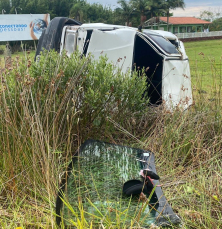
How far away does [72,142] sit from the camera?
3.40 m

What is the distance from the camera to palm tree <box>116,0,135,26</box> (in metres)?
62.2

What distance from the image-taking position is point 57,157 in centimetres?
304

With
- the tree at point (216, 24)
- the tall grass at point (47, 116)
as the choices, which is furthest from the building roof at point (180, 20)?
the tall grass at point (47, 116)

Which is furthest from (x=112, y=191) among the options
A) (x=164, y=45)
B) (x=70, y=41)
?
(x=70, y=41)

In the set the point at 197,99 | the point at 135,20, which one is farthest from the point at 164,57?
the point at 135,20

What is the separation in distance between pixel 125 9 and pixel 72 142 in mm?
62570

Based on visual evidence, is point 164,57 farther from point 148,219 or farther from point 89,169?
point 148,219

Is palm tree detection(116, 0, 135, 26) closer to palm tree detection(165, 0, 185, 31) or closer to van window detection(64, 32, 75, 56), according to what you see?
palm tree detection(165, 0, 185, 31)

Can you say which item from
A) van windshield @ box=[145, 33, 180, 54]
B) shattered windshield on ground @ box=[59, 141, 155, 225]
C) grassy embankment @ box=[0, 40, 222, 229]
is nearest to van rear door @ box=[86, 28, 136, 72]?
van windshield @ box=[145, 33, 180, 54]

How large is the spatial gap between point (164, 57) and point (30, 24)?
32.0 m

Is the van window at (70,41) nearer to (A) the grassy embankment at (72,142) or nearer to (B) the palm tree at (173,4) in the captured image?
Answer: (A) the grassy embankment at (72,142)

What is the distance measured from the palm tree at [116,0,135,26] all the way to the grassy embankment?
61253 mm

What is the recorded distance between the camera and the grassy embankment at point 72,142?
92.7 inches

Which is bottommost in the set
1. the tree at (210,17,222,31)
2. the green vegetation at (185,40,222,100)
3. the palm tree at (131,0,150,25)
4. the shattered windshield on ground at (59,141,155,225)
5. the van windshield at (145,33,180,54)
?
the shattered windshield on ground at (59,141,155,225)
